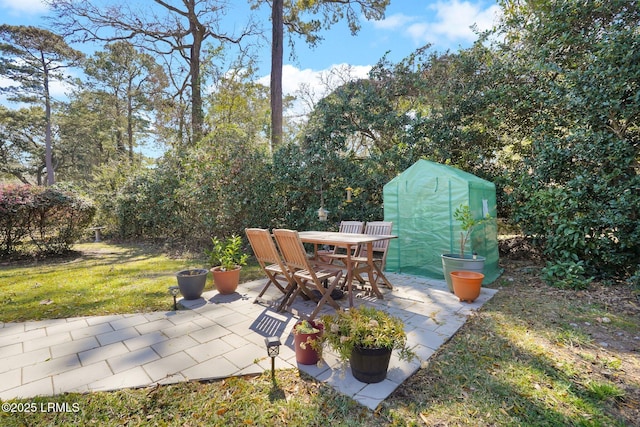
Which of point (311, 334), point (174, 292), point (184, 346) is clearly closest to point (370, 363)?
point (311, 334)

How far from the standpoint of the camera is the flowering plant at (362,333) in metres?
2.11

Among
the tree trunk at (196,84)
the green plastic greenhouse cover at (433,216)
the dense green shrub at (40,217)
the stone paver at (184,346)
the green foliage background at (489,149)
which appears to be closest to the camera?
the stone paver at (184,346)

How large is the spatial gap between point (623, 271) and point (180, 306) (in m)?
6.47

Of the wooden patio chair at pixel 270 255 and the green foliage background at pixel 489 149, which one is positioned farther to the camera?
the green foliage background at pixel 489 149

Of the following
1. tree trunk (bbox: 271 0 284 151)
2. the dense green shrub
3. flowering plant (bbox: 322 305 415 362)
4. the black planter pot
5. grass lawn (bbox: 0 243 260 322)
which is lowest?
grass lawn (bbox: 0 243 260 322)

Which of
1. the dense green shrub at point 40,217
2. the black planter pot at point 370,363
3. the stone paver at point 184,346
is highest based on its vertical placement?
the dense green shrub at point 40,217

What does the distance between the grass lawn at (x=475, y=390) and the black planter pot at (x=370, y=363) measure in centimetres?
16

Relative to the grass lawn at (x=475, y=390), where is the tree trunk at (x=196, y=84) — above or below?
above

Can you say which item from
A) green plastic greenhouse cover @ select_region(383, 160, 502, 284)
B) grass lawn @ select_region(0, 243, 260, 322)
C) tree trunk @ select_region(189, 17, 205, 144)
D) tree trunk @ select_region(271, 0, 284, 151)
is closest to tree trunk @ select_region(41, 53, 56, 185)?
tree trunk @ select_region(189, 17, 205, 144)

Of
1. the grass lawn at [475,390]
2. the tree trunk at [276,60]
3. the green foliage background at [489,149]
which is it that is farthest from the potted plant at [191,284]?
the tree trunk at [276,60]

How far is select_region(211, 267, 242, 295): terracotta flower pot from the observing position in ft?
13.7

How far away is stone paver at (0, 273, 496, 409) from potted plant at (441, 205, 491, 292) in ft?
1.38

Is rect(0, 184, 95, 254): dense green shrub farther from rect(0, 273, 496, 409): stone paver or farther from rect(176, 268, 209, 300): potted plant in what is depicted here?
rect(176, 268, 209, 300): potted plant

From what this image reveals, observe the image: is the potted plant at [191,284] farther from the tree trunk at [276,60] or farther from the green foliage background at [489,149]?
the tree trunk at [276,60]
